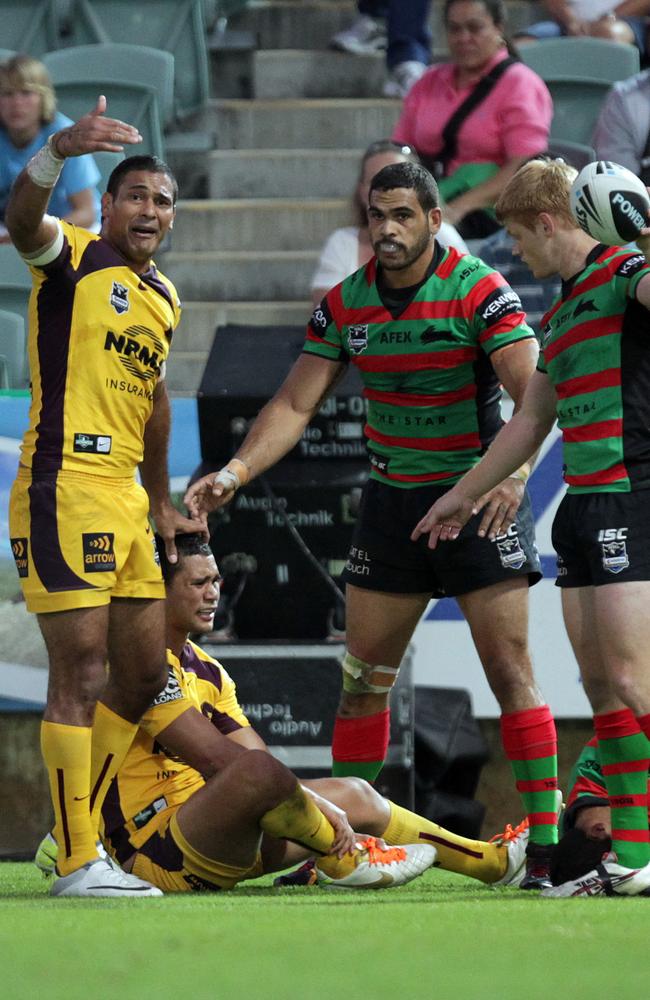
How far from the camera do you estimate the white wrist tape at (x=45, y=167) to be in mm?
4590

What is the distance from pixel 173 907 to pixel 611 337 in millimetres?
1791

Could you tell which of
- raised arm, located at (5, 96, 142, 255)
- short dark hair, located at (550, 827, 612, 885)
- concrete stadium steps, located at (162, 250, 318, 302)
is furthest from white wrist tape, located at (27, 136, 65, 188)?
concrete stadium steps, located at (162, 250, 318, 302)

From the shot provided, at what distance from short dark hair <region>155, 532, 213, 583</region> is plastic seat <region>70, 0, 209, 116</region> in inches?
203

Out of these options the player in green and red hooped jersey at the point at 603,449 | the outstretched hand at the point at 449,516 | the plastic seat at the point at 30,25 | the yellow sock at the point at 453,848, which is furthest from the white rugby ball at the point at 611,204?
the plastic seat at the point at 30,25

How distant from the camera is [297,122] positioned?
10.2m

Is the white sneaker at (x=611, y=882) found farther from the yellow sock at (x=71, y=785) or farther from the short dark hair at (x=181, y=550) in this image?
the short dark hair at (x=181, y=550)

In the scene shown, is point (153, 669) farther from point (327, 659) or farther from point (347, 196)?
point (347, 196)

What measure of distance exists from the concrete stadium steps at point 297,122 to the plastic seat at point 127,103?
801 mm

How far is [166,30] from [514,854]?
6385 mm

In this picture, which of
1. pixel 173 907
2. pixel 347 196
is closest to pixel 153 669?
pixel 173 907

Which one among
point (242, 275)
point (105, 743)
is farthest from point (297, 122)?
point (105, 743)

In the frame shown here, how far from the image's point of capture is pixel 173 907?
4223mm

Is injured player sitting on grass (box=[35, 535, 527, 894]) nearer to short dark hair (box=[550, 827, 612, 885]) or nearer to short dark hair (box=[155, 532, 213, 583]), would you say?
short dark hair (box=[155, 532, 213, 583])

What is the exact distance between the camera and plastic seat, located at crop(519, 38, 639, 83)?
956 centimetres
